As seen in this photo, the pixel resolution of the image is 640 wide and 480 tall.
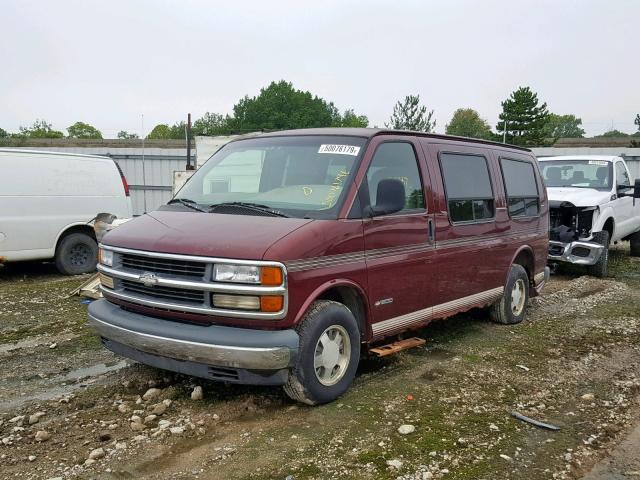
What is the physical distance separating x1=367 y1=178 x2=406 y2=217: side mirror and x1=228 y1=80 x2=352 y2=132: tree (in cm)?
6146

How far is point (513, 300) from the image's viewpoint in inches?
270

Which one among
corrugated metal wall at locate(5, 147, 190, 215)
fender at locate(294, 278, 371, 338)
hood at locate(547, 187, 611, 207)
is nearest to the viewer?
fender at locate(294, 278, 371, 338)

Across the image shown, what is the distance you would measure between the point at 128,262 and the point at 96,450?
4.49 ft

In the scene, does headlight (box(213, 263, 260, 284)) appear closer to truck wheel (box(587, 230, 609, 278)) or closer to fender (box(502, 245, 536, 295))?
fender (box(502, 245, 536, 295))

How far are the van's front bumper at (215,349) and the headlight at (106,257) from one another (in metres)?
0.57

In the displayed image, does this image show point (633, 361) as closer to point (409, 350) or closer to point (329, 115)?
point (409, 350)

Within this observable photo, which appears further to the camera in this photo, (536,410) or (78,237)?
A: (78,237)

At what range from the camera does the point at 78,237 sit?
9852 mm

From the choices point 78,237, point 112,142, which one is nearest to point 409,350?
point 78,237

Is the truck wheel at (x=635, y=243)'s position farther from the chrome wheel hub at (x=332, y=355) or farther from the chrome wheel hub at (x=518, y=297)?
the chrome wheel hub at (x=332, y=355)

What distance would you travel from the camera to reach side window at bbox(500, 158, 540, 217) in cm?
666

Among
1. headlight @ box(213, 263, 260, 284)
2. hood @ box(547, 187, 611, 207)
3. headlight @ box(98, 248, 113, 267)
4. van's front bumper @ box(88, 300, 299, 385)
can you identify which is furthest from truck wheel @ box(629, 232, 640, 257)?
headlight @ box(98, 248, 113, 267)

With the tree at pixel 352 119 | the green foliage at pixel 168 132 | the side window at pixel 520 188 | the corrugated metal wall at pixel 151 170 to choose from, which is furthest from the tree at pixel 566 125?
the side window at pixel 520 188

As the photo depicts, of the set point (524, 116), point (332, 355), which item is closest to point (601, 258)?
point (332, 355)
